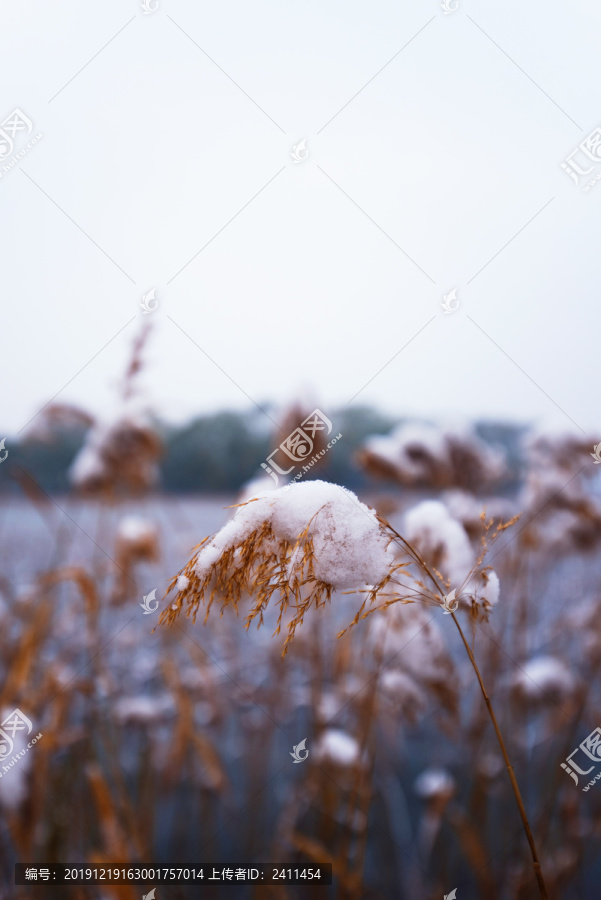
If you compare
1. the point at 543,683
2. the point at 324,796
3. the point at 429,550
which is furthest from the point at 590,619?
the point at 429,550

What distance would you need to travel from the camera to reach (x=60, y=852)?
1.58m

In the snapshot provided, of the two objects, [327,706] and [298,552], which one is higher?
[298,552]

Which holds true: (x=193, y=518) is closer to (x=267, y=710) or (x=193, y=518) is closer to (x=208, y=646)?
(x=208, y=646)

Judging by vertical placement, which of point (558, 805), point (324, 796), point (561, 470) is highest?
point (561, 470)

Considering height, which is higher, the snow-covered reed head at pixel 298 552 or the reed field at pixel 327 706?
the snow-covered reed head at pixel 298 552

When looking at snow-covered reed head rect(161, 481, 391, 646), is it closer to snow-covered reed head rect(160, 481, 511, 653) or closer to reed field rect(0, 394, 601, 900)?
snow-covered reed head rect(160, 481, 511, 653)

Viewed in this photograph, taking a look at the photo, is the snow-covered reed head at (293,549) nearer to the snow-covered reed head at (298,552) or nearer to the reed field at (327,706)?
the snow-covered reed head at (298,552)

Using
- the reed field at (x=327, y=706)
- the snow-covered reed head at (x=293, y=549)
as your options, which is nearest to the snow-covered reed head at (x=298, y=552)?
the snow-covered reed head at (x=293, y=549)

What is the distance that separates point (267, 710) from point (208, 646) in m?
0.36

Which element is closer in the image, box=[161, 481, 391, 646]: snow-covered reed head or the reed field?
box=[161, 481, 391, 646]: snow-covered reed head

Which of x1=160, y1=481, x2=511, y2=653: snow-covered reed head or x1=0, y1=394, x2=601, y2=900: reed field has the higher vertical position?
x1=160, y1=481, x2=511, y2=653: snow-covered reed head

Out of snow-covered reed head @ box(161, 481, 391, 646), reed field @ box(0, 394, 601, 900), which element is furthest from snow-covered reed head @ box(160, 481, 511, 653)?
reed field @ box(0, 394, 601, 900)

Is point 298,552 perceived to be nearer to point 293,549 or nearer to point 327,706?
point 293,549

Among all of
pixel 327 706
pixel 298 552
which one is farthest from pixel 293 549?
pixel 327 706
